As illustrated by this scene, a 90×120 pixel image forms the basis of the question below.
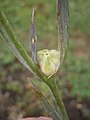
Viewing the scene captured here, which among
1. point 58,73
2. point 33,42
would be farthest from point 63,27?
point 58,73

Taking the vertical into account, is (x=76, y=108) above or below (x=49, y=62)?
below

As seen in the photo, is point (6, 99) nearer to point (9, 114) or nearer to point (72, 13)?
point (9, 114)

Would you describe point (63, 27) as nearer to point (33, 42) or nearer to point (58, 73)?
point (33, 42)

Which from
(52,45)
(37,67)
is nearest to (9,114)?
(52,45)

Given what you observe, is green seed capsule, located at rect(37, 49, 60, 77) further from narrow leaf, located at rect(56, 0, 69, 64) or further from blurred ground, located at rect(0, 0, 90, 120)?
blurred ground, located at rect(0, 0, 90, 120)

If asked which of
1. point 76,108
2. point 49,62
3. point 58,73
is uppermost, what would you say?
point 49,62

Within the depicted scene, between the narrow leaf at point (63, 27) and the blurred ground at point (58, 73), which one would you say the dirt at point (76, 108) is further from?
the narrow leaf at point (63, 27)
